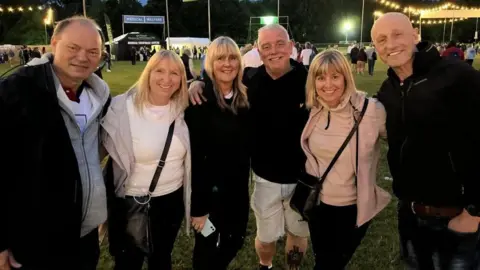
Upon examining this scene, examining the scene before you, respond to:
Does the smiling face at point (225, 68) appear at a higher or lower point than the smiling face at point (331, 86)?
higher

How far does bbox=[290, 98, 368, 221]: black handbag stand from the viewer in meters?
3.08

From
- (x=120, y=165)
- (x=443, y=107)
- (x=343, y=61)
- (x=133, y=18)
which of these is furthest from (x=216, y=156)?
(x=133, y=18)

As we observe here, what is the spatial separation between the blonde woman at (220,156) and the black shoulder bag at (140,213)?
0.28 m

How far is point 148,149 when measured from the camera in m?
3.05

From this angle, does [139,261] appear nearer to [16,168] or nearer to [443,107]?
[16,168]

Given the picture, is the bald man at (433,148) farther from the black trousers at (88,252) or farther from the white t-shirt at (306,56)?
the white t-shirt at (306,56)

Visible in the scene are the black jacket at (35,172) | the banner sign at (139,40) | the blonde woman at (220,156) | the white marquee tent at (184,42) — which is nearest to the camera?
the black jacket at (35,172)

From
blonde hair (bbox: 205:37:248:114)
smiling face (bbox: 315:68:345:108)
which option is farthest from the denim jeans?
blonde hair (bbox: 205:37:248:114)

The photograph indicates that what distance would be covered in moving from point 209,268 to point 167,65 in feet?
5.74

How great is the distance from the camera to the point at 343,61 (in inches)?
125

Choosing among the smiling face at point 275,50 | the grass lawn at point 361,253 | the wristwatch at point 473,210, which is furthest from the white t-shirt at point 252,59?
the wristwatch at point 473,210

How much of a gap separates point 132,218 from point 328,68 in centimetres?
193

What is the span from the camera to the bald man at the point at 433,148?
2506 mm

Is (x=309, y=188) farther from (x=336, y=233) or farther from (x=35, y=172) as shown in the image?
(x=35, y=172)
